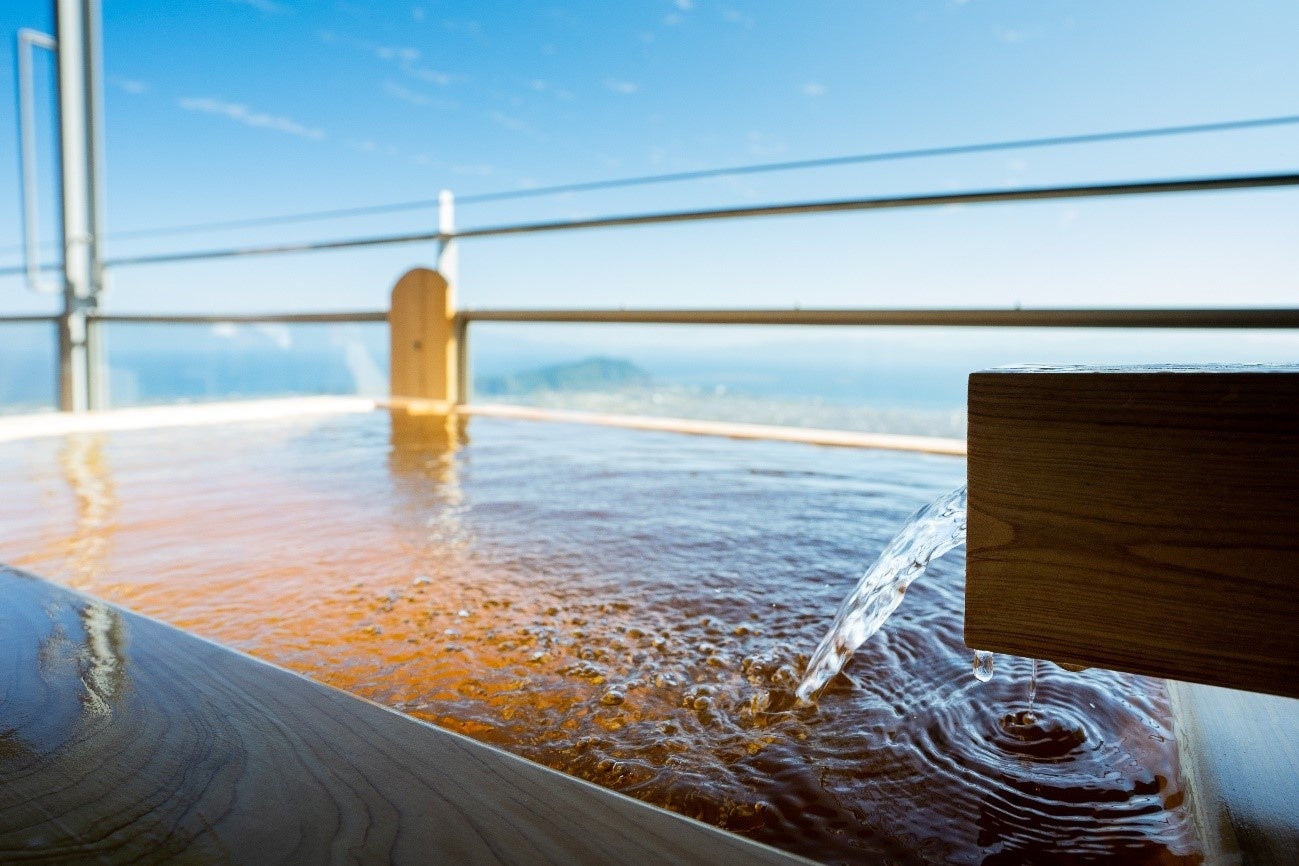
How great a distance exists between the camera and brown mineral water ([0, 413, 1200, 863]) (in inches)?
21.0

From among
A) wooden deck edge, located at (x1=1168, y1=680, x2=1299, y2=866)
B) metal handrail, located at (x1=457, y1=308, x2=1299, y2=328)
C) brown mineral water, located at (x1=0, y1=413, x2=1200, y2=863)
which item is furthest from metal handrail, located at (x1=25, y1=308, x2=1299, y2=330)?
wooden deck edge, located at (x1=1168, y1=680, x2=1299, y2=866)

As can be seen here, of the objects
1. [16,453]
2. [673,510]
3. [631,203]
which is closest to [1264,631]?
[673,510]

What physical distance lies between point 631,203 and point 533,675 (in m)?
9.60

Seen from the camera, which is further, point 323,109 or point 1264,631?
point 323,109

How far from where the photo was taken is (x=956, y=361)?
2.40m

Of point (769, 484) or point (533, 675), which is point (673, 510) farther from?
point (533, 675)

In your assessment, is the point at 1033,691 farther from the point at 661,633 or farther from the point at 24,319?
the point at 24,319

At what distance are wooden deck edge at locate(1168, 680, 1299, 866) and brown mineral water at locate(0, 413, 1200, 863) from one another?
20 millimetres

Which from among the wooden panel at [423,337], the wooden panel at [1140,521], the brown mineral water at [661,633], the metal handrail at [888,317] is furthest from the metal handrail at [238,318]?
the wooden panel at [1140,521]

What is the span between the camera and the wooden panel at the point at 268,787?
1.11 ft

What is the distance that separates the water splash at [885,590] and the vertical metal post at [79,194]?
4.74 meters

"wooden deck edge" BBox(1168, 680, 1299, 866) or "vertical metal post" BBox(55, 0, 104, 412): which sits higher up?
"vertical metal post" BBox(55, 0, 104, 412)

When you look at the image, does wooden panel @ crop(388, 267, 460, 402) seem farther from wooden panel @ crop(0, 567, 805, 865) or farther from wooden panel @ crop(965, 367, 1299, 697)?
wooden panel @ crop(965, 367, 1299, 697)

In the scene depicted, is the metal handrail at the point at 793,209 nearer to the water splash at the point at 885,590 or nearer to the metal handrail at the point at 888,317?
the metal handrail at the point at 888,317
